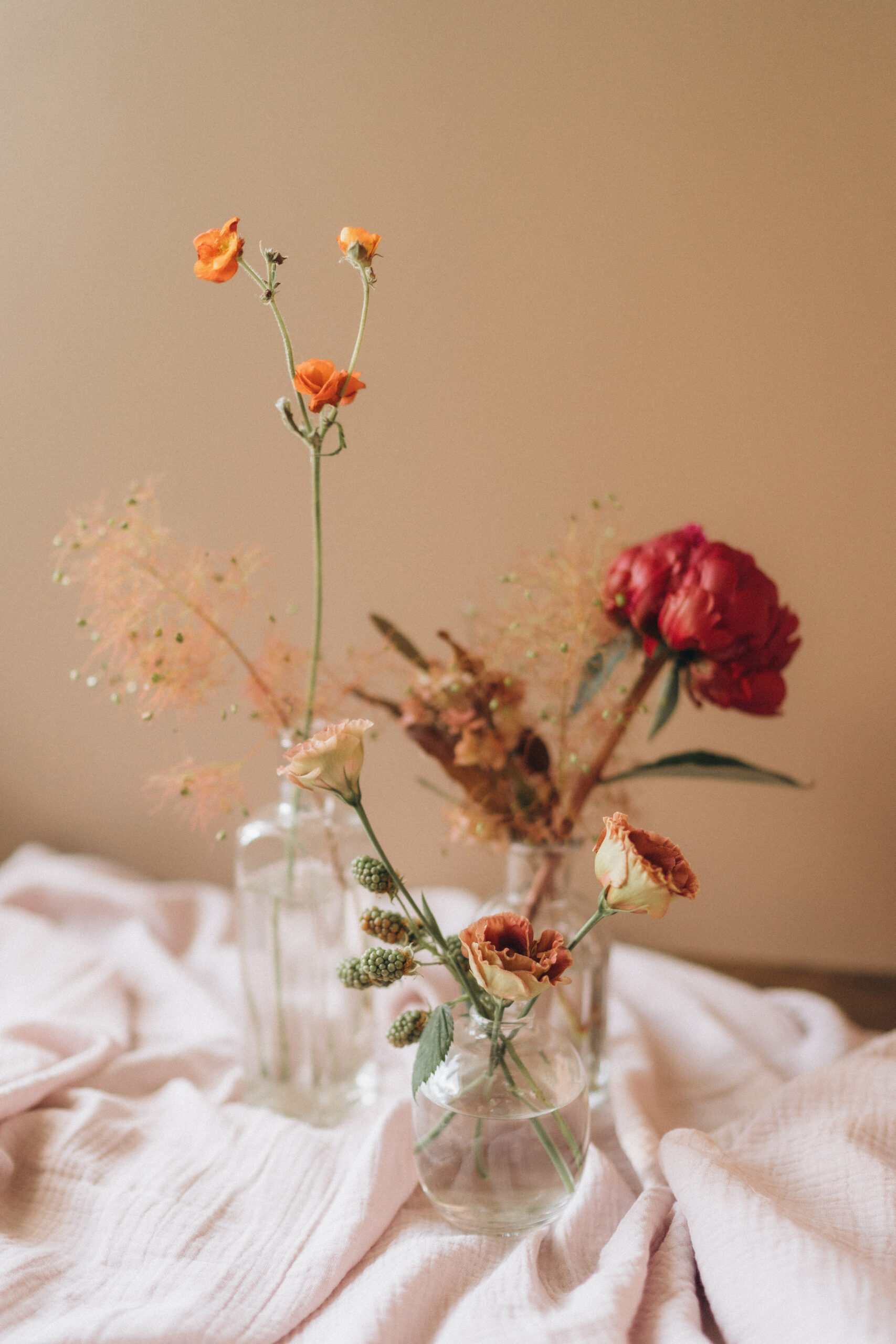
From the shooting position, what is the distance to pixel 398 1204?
676 mm

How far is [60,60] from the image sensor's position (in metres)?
0.99

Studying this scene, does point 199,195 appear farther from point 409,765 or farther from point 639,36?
point 409,765

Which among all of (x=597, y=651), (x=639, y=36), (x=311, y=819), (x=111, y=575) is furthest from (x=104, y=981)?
(x=639, y=36)

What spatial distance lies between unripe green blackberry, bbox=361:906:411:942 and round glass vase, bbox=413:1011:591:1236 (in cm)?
8

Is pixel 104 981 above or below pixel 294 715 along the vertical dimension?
below

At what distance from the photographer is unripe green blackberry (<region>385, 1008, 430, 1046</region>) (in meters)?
0.64

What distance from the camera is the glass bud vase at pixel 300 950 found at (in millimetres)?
811

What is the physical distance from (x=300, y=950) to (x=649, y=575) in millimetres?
403

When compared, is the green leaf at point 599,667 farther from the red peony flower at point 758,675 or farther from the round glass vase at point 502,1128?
the round glass vase at point 502,1128

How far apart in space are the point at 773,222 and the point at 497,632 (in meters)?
0.46

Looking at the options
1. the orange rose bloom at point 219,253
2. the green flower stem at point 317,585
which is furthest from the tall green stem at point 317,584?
the orange rose bloom at point 219,253

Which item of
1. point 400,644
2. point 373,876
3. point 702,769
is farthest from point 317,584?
point 702,769

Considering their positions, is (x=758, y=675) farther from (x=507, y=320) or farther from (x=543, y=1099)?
(x=507, y=320)

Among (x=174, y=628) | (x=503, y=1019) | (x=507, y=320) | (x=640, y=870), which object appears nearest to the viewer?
(x=640, y=870)
